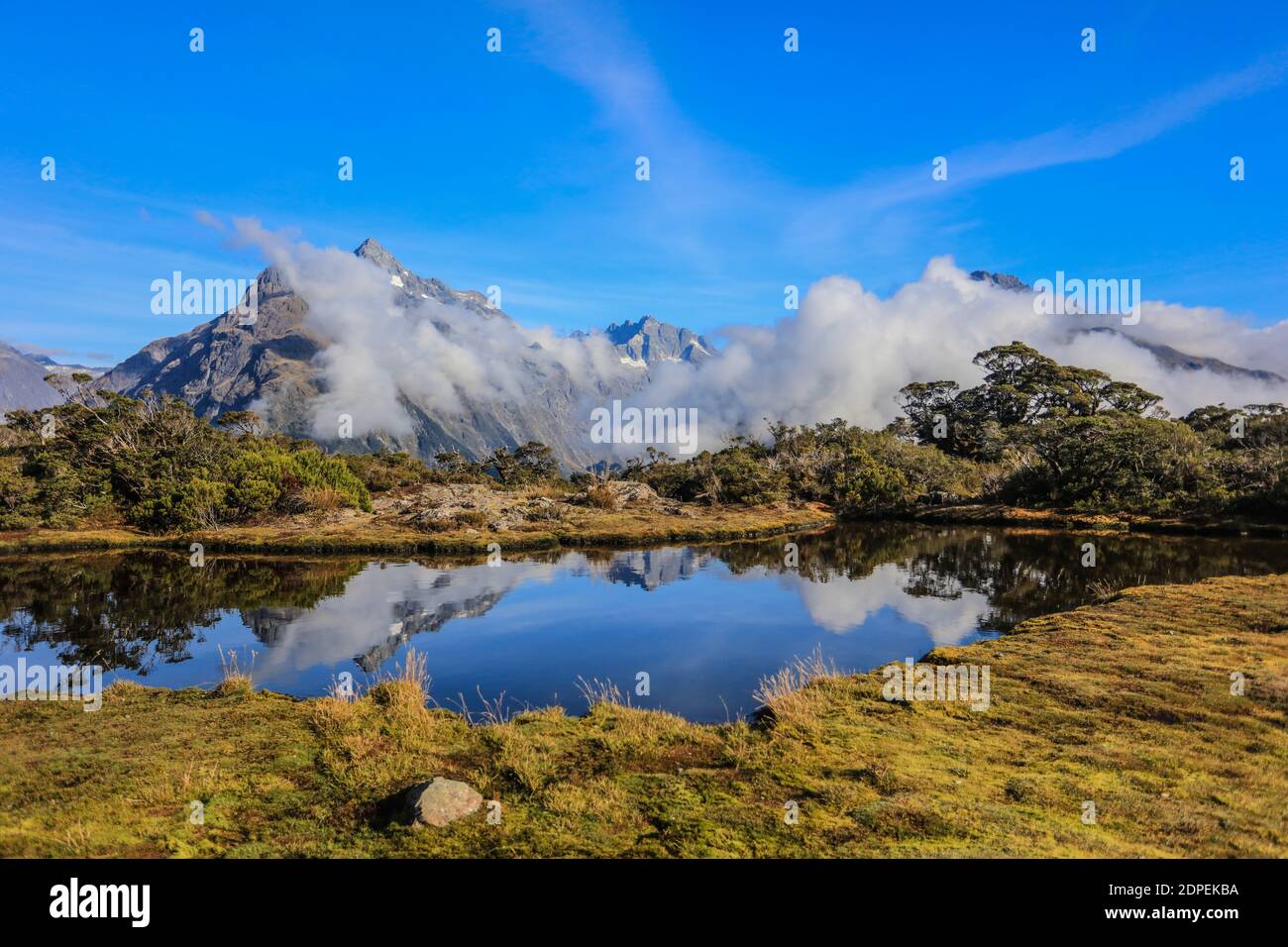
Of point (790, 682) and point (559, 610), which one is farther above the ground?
point (790, 682)

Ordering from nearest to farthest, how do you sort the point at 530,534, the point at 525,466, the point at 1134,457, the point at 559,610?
the point at 559,610, the point at 530,534, the point at 1134,457, the point at 525,466

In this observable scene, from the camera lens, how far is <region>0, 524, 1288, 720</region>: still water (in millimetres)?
19438

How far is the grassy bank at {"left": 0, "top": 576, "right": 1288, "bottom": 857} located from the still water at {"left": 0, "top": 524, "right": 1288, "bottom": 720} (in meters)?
4.08

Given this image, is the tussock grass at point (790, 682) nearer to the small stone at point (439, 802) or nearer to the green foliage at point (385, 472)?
the small stone at point (439, 802)

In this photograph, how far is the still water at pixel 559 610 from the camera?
19438 mm

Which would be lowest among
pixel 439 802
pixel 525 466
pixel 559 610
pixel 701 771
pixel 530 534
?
pixel 559 610

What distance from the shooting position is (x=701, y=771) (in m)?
10.5

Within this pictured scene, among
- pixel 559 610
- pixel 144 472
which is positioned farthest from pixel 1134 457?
pixel 144 472

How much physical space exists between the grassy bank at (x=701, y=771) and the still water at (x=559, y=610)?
408 centimetres

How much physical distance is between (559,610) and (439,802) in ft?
62.0

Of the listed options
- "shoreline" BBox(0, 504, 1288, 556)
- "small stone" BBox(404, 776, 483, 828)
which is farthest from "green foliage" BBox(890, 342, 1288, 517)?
"small stone" BBox(404, 776, 483, 828)

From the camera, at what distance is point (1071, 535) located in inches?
1973

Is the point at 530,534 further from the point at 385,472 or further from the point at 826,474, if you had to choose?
the point at 826,474
